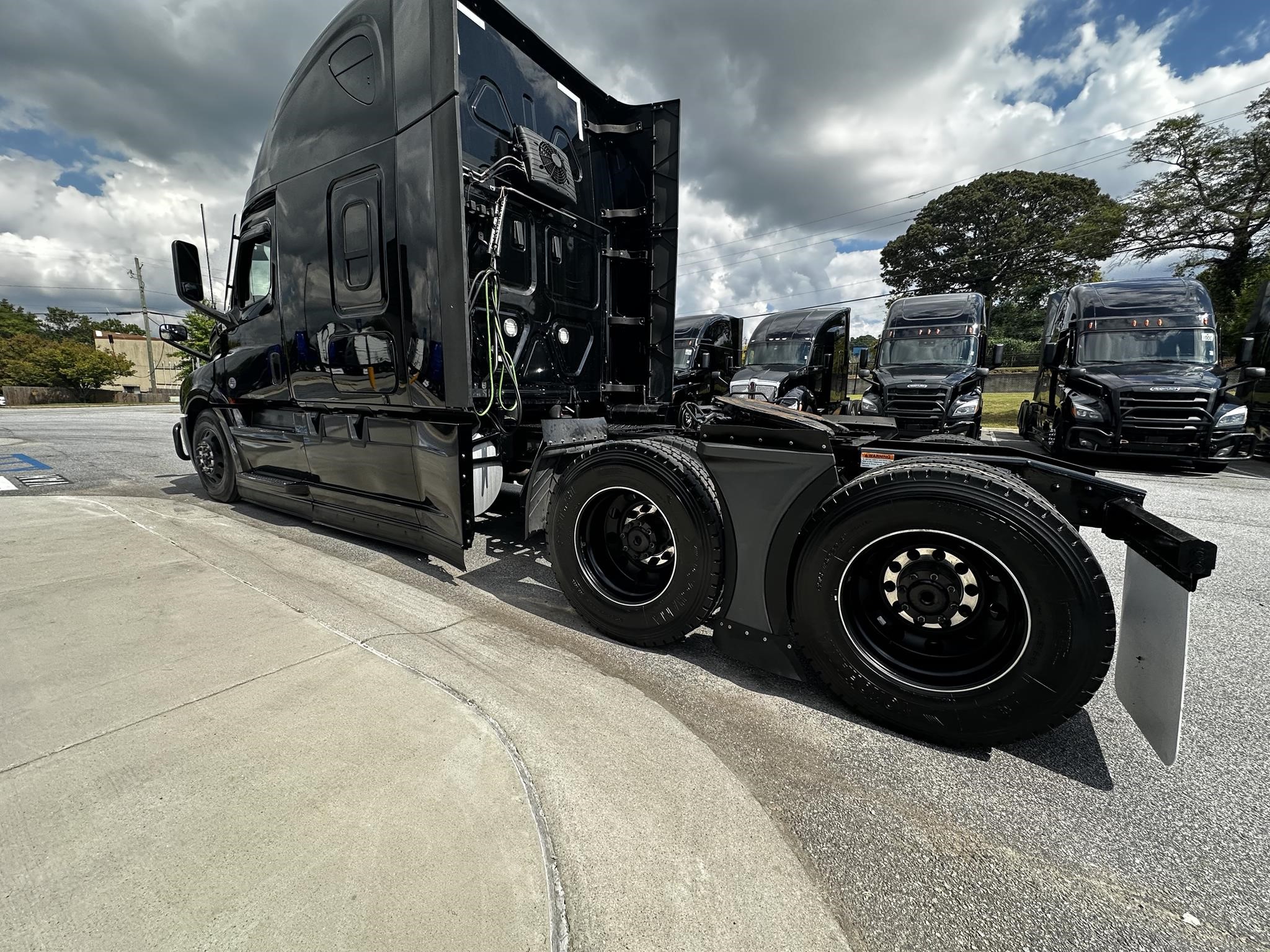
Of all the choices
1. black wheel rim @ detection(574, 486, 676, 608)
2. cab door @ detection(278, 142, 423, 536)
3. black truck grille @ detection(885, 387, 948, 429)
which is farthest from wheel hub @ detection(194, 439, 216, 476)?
black truck grille @ detection(885, 387, 948, 429)

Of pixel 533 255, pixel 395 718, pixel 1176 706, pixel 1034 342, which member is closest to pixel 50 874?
pixel 395 718

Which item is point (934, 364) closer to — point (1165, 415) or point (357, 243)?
point (1165, 415)

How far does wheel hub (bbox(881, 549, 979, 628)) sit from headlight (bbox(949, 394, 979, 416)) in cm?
884

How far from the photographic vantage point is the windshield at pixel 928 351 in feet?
35.3

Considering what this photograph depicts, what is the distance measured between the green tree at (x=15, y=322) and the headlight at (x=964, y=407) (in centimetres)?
8786

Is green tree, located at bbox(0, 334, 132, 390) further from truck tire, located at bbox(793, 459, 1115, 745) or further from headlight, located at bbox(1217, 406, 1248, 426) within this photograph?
headlight, located at bbox(1217, 406, 1248, 426)

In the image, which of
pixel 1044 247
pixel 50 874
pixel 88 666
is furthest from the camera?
pixel 1044 247

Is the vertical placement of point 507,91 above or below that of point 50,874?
above

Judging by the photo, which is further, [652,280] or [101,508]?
[101,508]

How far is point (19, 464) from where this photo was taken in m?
8.30

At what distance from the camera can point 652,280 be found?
442cm

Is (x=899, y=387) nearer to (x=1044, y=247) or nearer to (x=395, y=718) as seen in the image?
(x=395, y=718)

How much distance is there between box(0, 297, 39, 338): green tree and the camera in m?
61.0

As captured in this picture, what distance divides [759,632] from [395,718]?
157 centimetres
